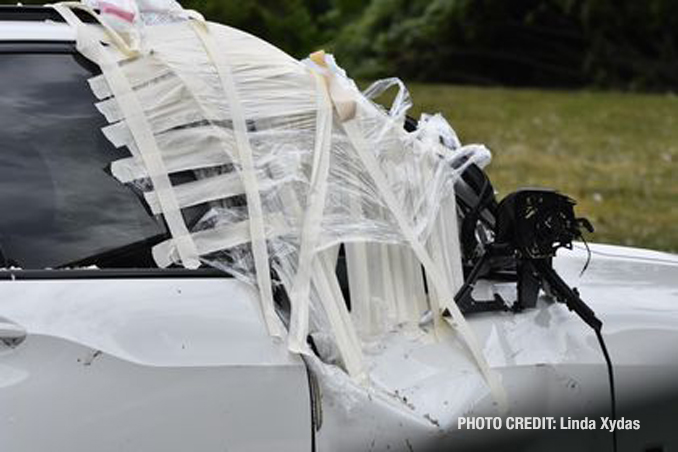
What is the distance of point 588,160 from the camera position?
1343 centimetres

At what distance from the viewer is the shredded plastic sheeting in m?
3.17

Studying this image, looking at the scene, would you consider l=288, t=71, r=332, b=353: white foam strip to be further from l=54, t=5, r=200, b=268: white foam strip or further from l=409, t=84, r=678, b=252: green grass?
l=409, t=84, r=678, b=252: green grass

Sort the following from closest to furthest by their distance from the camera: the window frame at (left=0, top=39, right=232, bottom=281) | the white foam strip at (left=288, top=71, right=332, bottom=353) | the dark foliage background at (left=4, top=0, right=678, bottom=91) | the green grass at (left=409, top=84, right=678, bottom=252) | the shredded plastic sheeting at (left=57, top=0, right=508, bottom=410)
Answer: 1. the window frame at (left=0, top=39, right=232, bottom=281)
2. the white foam strip at (left=288, top=71, right=332, bottom=353)
3. the shredded plastic sheeting at (left=57, top=0, right=508, bottom=410)
4. the green grass at (left=409, top=84, right=678, bottom=252)
5. the dark foliage background at (left=4, top=0, right=678, bottom=91)

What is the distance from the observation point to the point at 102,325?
2.88 meters

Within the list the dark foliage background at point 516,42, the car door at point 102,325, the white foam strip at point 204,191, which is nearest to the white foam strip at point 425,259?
the white foam strip at point 204,191

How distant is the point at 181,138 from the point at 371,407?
0.83 m

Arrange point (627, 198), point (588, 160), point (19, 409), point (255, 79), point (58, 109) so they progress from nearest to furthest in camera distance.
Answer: point (19, 409) < point (58, 109) < point (255, 79) < point (627, 198) < point (588, 160)

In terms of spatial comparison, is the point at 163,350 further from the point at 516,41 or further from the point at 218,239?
the point at 516,41

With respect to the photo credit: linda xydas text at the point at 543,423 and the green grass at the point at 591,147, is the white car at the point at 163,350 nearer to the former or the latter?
the photo credit: linda xydas text at the point at 543,423

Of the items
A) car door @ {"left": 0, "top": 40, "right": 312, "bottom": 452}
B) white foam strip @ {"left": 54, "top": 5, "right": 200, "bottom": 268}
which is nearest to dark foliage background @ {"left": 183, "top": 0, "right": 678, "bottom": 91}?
white foam strip @ {"left": 54, "top": 5, "right": 200, "bottom": 268}

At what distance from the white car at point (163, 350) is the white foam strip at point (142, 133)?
4 cm

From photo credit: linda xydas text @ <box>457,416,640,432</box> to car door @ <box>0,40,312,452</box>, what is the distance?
1.43 feet

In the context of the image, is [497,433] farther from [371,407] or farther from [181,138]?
[181,138]

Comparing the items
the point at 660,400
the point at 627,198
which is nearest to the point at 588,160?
the point at 627,198
